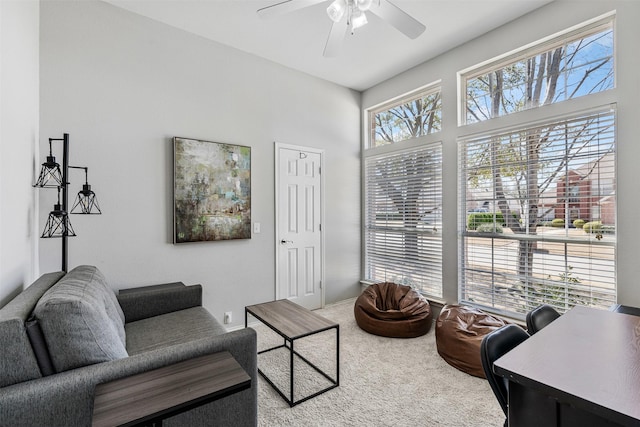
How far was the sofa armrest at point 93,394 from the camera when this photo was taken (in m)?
1.03

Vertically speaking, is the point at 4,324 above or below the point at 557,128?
below

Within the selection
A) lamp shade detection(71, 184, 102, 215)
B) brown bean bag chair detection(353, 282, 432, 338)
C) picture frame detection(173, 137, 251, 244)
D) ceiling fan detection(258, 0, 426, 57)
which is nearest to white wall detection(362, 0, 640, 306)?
brown bean bag chair detection(353, 282, 432, 338)

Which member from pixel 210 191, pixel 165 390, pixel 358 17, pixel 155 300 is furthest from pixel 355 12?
pixel 155 300

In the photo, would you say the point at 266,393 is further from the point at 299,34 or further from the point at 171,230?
the point at 299,34

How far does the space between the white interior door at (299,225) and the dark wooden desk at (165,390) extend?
Answer: 2310 millimetres

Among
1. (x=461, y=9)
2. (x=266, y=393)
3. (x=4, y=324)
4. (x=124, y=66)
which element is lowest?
(x=266, y=393)

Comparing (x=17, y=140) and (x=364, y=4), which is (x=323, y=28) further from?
(x=17, y=140)

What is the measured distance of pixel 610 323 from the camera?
1448mm

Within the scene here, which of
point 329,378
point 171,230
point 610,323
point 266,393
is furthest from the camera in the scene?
point 171,230

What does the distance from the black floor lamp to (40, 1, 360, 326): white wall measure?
98mm

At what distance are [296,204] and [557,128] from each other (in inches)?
106

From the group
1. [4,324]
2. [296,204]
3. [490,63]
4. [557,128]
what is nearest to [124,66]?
[296,204]

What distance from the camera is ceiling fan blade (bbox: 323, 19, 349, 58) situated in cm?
204

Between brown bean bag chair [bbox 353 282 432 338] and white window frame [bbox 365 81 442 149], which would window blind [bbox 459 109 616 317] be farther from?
white window frame [bbox 365 81 442 149]
